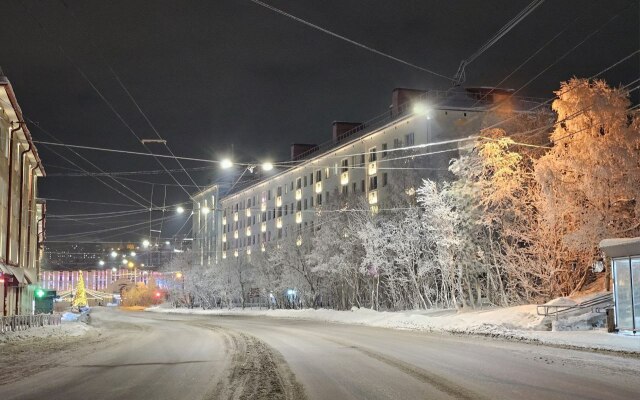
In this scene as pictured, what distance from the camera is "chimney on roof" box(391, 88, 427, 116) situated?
64250 mm

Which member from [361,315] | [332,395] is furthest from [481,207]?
[332,395]

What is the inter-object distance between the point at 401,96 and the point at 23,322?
4506cm

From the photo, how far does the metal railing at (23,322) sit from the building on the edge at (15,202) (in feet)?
8.16

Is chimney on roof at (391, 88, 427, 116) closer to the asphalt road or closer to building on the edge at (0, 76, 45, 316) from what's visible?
building on the edge at (0, 76, 45, 316)

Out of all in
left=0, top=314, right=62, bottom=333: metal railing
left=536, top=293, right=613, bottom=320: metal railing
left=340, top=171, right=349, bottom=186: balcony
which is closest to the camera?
left=536, top=293, right=613, bottom=320: metal railing

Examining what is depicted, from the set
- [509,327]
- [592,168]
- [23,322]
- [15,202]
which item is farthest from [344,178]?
[509,327]

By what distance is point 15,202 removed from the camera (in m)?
37.2

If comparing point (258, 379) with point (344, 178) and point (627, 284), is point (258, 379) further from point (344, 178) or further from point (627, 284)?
point (344, 178)

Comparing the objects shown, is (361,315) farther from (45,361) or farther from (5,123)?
(45,361)

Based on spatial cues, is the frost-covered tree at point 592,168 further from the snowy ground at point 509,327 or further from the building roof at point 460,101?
the building roof at point 460,101

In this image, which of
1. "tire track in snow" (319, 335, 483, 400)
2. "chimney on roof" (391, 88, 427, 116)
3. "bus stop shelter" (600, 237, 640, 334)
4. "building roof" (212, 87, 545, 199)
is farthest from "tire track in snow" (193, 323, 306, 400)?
"chimney on roof" (391, 88, 427, 116)

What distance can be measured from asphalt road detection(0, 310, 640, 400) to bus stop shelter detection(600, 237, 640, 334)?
3984 mm

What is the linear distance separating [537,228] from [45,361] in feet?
81.8

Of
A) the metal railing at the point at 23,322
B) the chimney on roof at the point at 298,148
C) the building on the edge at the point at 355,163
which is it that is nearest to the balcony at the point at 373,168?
the building on the edge at the point at 355,163
